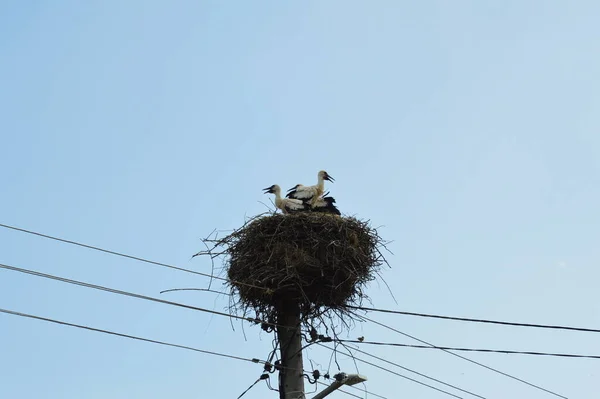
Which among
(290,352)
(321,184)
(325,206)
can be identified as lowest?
(290,352)

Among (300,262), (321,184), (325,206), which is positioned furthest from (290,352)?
(321,184)

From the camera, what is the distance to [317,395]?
833 centimetres

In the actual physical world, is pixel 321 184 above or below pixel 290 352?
above

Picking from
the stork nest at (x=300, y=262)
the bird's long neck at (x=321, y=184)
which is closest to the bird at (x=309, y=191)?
the bird's long neck at (x=321, y=184)

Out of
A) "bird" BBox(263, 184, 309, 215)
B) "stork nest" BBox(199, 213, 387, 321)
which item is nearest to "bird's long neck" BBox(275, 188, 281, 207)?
"bird" BBox(263, 184, 309, 215)

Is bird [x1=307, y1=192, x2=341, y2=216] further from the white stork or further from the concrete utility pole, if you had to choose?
the concrete utility pole

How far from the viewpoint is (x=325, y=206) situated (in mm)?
11492

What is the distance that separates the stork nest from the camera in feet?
30.3

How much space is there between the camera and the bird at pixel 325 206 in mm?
11266

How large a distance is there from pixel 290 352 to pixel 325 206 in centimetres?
306

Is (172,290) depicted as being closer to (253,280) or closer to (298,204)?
(253,280)

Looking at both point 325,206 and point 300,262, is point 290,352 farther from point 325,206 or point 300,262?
point 325,206

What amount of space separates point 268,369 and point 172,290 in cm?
110

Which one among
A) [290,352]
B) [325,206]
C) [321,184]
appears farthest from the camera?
[321,184]
